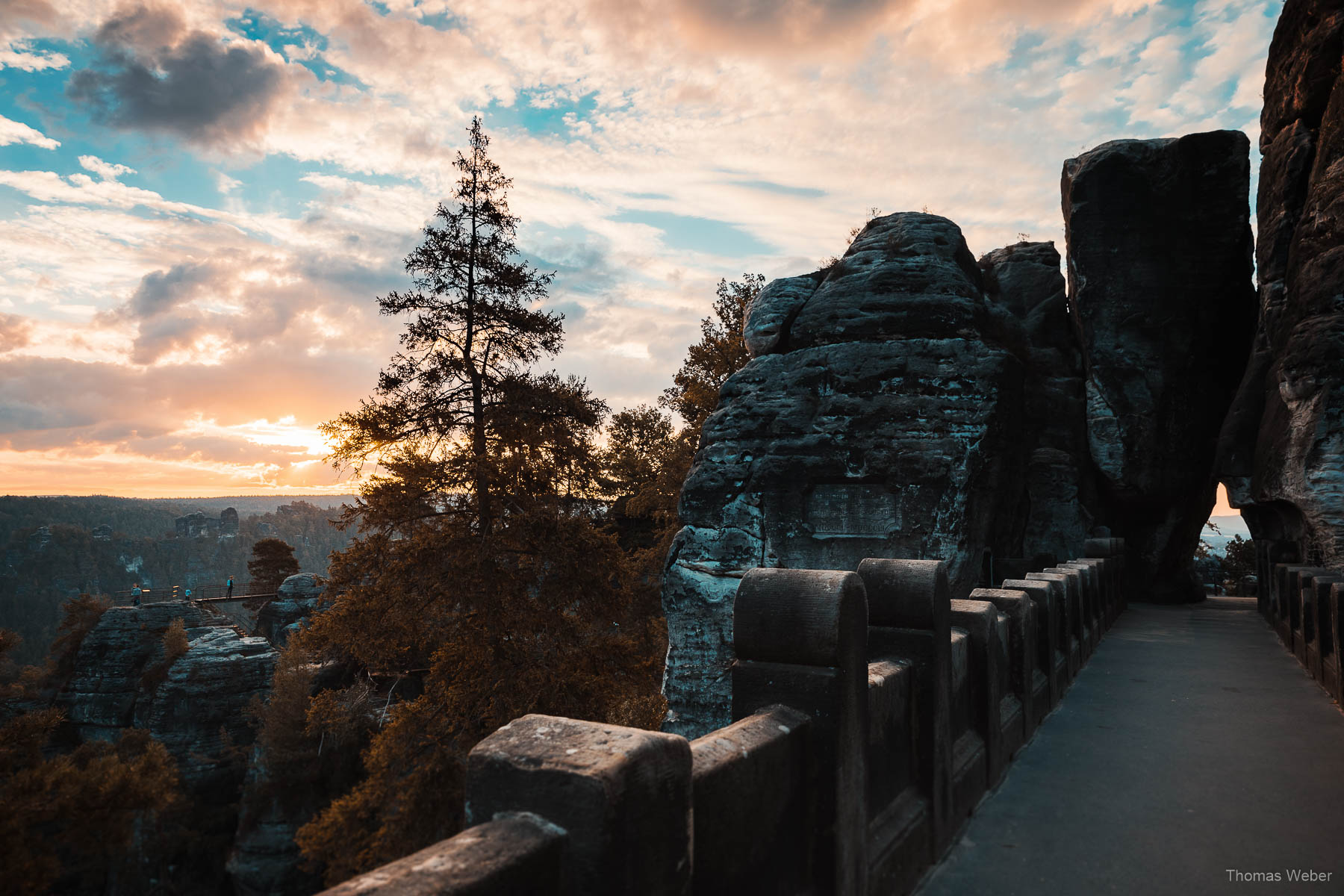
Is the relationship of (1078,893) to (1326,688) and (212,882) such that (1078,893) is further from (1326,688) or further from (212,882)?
(212,882)

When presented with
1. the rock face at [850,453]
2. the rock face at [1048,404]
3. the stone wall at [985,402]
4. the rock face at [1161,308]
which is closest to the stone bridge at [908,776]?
the rock face at [850,453]

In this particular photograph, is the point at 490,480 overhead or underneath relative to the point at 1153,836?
overhead

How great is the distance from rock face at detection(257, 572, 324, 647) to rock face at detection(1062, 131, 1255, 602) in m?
43.6

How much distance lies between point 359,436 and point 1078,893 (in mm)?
15612

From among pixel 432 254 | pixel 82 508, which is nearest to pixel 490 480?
pixel 432 254

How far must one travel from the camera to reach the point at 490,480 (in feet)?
52.4

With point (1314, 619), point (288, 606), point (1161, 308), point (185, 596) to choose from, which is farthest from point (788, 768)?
point (185, 596)

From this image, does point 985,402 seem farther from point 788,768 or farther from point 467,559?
point 788,768

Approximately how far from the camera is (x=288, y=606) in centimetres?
4588

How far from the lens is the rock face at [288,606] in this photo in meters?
45.5

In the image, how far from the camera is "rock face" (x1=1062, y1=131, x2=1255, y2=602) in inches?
838

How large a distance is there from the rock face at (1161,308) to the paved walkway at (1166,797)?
598 inches

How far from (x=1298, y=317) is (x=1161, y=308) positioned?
6256mm

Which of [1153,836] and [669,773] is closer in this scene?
[669,773]
